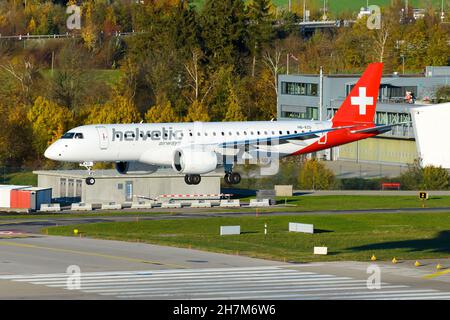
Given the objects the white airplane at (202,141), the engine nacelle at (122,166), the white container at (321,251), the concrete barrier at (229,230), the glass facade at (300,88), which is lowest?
the white container at (321,251)

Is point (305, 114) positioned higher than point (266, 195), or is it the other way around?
A: point (305, 114)

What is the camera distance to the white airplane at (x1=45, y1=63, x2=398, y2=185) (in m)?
106

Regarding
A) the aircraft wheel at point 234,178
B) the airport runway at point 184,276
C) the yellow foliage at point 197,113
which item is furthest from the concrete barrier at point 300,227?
the yellow foliage at point 197,113

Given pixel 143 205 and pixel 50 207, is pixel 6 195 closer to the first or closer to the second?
pixel 50 207

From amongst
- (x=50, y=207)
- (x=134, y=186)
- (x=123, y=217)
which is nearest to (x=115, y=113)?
(x=134, y=186)

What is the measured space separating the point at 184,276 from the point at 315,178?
84.6 m

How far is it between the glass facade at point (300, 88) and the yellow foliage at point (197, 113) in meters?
13.9

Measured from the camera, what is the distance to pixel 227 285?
68625mm

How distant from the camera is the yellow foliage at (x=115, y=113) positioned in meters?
179

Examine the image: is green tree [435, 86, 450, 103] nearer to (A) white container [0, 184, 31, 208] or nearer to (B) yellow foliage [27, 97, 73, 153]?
(B) yellow foliage [27, 97, 73, 153]

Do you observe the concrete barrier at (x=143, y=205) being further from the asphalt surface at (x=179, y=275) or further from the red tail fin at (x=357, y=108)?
the asphalt surface at (x=179, y=275)

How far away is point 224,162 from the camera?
110 meters

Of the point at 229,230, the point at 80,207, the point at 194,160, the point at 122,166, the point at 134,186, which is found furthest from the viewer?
the point at 134,186

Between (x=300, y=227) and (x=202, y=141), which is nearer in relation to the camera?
(x=300, y=227)
